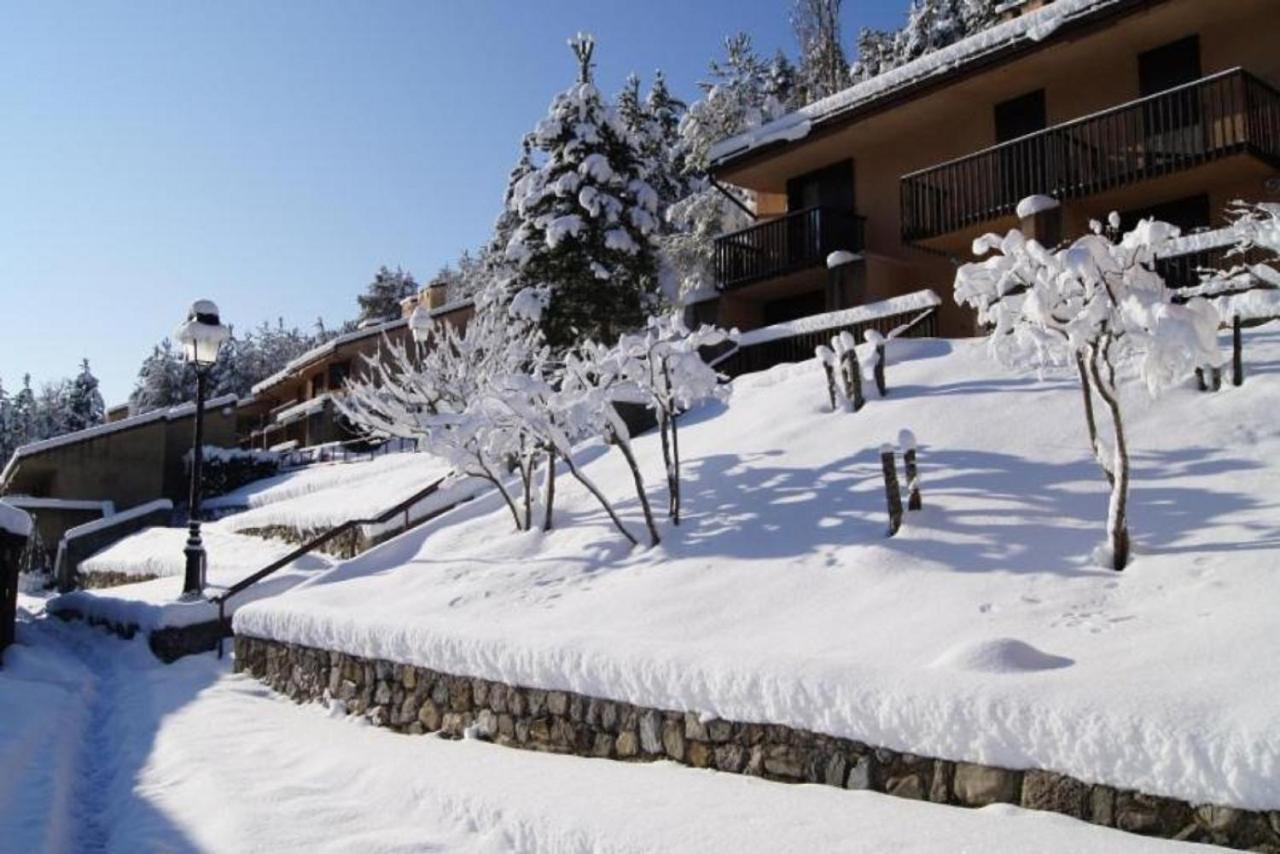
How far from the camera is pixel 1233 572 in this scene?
5719 mm

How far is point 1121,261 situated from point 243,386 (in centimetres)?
6173

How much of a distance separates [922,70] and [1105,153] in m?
3.63

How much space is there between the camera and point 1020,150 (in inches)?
638

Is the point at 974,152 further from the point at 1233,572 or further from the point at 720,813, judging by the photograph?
the point at 720,813

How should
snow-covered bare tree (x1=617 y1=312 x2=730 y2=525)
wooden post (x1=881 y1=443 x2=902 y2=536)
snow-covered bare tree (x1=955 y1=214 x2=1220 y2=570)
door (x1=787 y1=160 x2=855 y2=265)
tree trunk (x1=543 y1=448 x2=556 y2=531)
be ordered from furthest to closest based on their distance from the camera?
door (x1=787 y1=160 x2=855 y2=265) → tree trunk (x1=543 y1=448 x2=556 y2=531) → snow-covered bare tree (x1=617 y1=312 x2=730 y2=525) → wooden post (x1=881 y1=443 x2=902 y2=536) → snow-covered bare tree (x1=955 y1=214 x2=1220 y2=570)

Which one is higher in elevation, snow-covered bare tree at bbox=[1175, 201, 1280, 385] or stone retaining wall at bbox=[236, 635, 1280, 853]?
snow-covered bare tree at bbox=[1175, 201, 1280, 385]

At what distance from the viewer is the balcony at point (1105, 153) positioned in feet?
45.3

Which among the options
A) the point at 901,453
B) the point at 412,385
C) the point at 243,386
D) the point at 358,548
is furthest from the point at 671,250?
the point at 243,386

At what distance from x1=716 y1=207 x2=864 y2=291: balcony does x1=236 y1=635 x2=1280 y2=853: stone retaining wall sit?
12.7m

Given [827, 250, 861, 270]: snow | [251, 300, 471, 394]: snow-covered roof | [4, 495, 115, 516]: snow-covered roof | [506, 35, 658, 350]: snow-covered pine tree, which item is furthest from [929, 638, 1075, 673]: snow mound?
[251, 300, 471, 394]: snow-covered roof

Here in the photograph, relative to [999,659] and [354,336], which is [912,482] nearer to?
[999,659]

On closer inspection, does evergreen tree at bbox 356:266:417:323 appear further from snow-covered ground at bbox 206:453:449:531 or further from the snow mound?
the snow mound

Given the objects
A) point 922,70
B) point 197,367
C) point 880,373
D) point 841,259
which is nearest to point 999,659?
point 880,373

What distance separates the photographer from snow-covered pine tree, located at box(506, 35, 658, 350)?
22.0m
